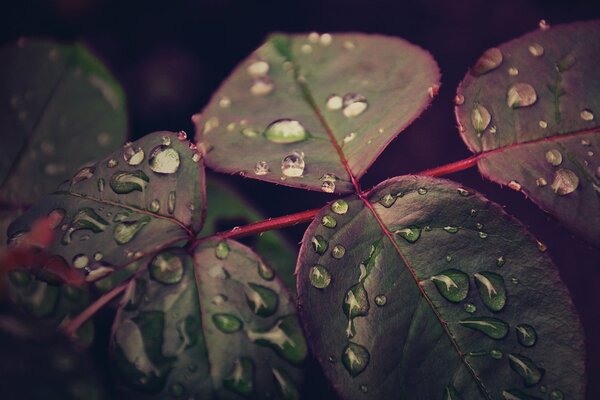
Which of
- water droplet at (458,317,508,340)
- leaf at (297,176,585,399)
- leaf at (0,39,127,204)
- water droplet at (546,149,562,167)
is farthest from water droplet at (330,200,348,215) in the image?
leaf at (0,39,127,204)

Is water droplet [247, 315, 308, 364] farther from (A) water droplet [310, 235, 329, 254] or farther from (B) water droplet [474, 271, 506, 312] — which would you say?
(B) water droplet [474, 271, 506, 312]

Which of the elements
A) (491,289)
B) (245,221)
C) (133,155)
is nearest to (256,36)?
(245,221)

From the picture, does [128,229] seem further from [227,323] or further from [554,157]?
[554,157]

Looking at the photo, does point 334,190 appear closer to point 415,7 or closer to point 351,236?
point 351,236

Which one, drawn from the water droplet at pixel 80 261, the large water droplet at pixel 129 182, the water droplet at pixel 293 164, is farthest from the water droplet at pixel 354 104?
the water droplet at pixel 80 261

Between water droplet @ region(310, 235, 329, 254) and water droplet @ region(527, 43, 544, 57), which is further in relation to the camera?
water droplet @ region(527, 43, 544, 57)

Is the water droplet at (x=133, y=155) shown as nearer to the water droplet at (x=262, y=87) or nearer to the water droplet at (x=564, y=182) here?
the water droplet at (x=262, y=87)
